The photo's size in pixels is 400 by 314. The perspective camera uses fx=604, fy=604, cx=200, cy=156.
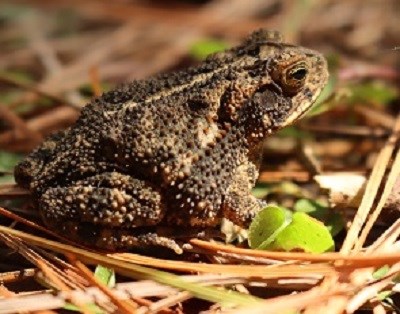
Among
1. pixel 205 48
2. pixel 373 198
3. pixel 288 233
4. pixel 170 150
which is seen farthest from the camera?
pixel 205 48

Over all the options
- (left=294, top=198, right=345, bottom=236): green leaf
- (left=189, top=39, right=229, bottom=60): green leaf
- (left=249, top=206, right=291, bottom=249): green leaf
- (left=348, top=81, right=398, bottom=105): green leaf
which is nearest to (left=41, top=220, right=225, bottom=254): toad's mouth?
(left=249, top=206, right=291, bottom=249): green leaf

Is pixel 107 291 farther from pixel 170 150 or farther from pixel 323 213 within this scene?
pixel 323 213

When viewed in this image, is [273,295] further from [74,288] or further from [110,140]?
[110,140]

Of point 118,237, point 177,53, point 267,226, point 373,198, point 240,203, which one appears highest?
point 177,53

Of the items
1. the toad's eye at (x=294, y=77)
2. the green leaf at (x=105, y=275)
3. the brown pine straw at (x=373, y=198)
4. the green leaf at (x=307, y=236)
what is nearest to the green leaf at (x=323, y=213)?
the brown pine straw at (x=373, y=198)

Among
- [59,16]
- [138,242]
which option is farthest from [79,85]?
[138,242]

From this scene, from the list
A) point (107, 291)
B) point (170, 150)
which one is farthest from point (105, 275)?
point (170, 150)
